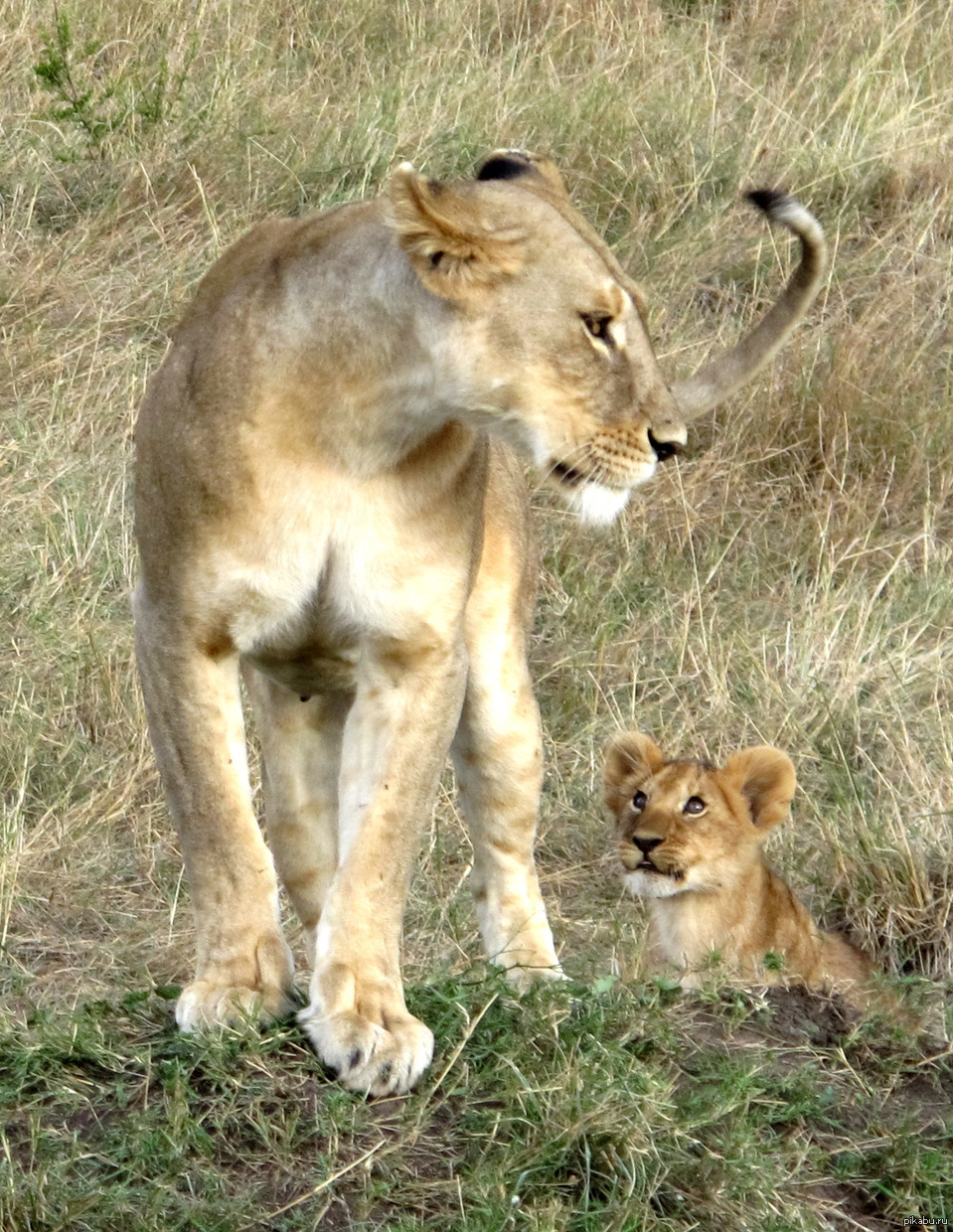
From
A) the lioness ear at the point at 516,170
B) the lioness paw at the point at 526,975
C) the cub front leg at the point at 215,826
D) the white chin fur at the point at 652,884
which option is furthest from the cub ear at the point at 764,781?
the cub front leg at the point at 215,826

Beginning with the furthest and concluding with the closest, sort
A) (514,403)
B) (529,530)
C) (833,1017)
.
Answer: (529,530)
(833,1017)
(514,403)

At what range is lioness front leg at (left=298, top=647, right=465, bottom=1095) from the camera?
10.3ft

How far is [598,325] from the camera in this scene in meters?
3.36

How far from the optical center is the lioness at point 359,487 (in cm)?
329

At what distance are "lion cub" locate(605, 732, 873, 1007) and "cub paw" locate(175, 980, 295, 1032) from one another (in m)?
1.38

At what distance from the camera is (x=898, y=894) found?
5012 mm

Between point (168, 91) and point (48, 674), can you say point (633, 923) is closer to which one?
point (48, 674)

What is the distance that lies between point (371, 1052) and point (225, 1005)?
26 centimetres

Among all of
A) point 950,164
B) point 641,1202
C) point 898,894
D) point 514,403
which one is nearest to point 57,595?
point 898,894

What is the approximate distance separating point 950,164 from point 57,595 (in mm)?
4140

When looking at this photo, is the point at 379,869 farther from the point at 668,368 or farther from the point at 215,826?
the point at 668,368

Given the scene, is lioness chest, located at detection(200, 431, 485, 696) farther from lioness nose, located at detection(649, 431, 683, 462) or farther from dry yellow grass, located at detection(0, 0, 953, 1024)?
dry yellow grass, located at detection(0, 0, 953, 1024)

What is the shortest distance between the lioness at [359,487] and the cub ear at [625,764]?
4.44 ft

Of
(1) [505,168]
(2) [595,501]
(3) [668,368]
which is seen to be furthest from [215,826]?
(3) [668,368]
